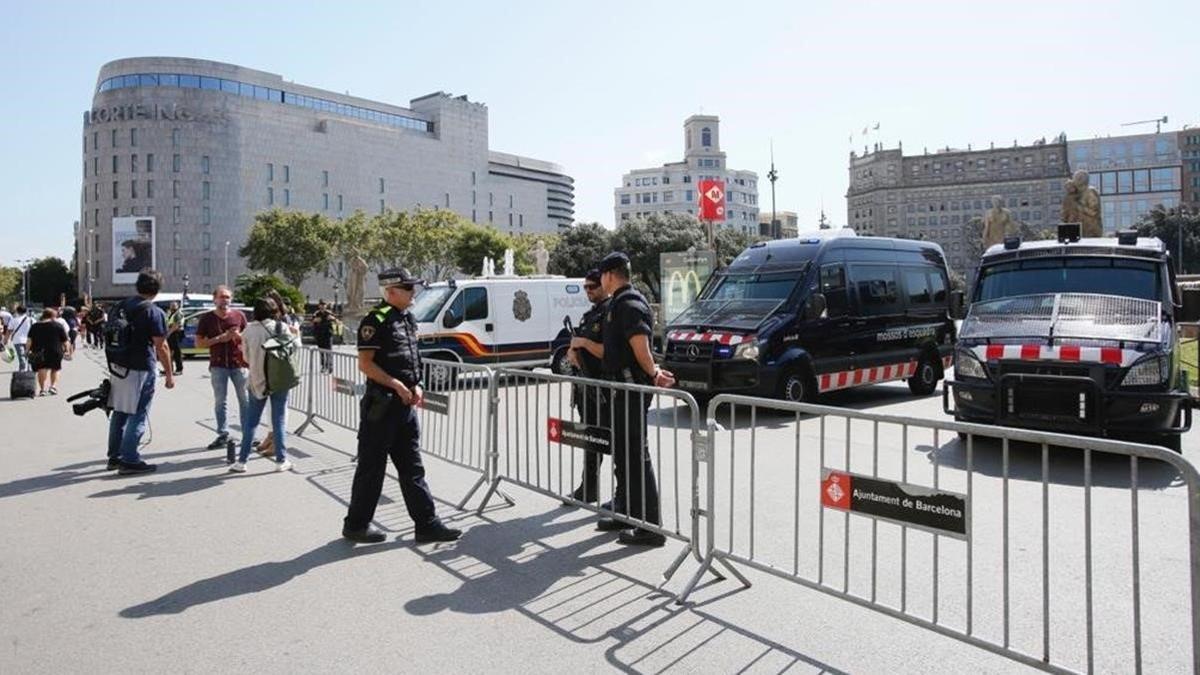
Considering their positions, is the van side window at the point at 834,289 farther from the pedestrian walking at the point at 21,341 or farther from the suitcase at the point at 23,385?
the pedestrian walking at the point at 21,341

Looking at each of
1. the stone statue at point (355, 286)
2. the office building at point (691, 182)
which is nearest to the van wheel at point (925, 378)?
the stone statue at point (355, 286)

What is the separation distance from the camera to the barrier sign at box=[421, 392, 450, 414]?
7637 mm

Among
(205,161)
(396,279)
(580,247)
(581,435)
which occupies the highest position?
(205,161)

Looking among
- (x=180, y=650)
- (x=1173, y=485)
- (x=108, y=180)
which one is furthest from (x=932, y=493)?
(x=108, y=180)

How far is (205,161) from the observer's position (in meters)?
90.1

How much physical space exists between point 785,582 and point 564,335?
1302 cm

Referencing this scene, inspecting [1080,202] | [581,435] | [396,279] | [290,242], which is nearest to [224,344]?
[396,279]

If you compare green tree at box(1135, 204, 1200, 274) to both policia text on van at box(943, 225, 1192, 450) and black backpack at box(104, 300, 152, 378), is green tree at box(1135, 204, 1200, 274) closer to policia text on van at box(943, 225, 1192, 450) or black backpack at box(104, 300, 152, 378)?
policia text on van at box(943, 225, 1192, 450)

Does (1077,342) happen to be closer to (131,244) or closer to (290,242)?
(290,242)

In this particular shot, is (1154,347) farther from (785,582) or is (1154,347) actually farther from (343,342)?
(343,342)

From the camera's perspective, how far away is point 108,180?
8969cm

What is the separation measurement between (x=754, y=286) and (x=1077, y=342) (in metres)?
4.88

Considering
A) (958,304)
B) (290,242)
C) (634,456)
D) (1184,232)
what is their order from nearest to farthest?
1. (634,456)
2. (958,304)
3. (290,242)
4. (1184,232)

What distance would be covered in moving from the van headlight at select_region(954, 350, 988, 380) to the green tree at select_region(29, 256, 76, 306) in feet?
399
